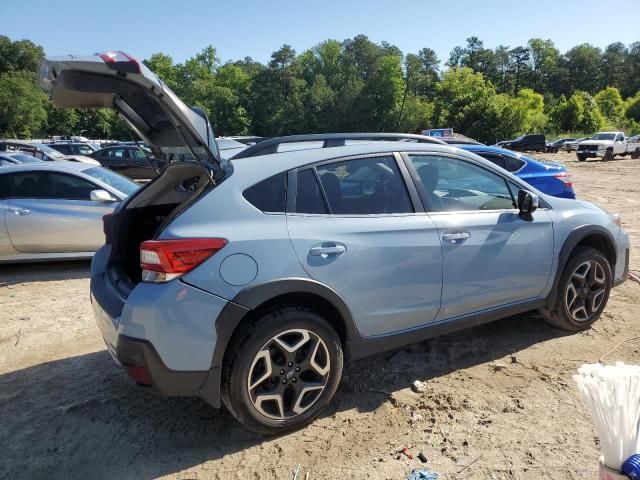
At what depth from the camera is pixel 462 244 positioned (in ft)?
11.1

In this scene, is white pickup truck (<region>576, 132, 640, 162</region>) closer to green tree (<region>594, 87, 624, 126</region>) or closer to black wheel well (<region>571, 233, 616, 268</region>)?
black wheel well (<region>571, 233, 616, 268</region>)

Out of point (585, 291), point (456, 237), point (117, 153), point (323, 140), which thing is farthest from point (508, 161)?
point (117, 153)

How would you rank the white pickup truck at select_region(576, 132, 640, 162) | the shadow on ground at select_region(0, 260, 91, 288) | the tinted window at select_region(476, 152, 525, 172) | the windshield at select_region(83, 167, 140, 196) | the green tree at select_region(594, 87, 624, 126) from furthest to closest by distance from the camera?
the green tree at select_region(594, 87, 624, 126) → the white pickup truck at select_region(576, 132, 640, 162) → the tinted window at select_region(476, 152, 525, 172) → the windshield at select_region(83, 167, 140, 196) → the shadow on ground at select_region(0, 260, 91, 288)

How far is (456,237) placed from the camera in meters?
3.37

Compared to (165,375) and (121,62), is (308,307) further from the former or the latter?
(121,62)

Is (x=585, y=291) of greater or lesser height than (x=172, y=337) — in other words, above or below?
below

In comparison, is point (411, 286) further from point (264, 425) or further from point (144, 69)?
point (144, 69)

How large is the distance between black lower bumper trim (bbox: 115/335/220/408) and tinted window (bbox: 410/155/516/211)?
182cm

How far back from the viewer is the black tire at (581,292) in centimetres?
405

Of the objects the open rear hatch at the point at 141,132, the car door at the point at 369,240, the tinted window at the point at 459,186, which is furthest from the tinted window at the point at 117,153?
the car door at the point at 369,240

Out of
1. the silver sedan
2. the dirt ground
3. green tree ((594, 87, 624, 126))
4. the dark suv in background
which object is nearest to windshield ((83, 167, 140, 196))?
the silver sedan

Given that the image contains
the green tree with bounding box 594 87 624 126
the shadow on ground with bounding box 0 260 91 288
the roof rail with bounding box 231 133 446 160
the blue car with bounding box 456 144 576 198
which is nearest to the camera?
the roof rail with bounding box 231 133 446 160

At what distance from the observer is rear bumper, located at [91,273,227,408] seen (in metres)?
2.54

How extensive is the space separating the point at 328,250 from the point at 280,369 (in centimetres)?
72
